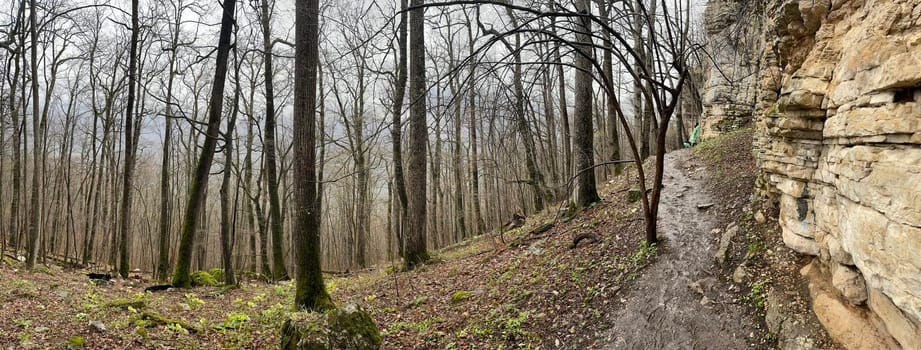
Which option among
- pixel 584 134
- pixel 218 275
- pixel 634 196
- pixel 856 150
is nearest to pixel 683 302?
pixel 856 150

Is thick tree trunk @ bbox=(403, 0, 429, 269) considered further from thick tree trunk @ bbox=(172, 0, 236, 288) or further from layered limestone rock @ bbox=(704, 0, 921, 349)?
layered limestone rock @ bbox=(704, 0, 921, 349)

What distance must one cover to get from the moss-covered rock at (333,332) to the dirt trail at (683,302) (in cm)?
279

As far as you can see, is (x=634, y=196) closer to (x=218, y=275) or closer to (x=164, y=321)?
(x=164, y=321)

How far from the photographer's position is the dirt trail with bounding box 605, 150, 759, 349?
396cm

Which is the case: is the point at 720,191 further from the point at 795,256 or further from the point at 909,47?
the point at 909,47

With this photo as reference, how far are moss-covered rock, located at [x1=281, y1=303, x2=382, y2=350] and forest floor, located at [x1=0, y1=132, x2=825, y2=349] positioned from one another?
551mm

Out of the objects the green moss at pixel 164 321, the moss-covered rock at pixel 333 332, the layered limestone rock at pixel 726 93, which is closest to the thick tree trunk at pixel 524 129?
the moss-covered rock at pixel 333 332

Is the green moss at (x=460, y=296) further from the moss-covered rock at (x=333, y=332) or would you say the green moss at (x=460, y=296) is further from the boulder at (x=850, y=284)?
the boulder at (x=850, y=284)

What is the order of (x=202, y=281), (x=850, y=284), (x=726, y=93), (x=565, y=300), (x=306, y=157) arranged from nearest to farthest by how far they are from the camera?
1. (x=850, y=284)
2. (x=565, y=300)
3. (x=306, y=157)
4. (x=202, y=281)
5. (x=726, y=93)

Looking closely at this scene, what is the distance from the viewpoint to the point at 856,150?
9.00 ft

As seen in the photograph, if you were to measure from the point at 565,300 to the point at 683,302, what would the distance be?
1.36 metres

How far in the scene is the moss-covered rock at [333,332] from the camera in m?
4.54

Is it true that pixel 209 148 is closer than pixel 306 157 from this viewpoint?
No

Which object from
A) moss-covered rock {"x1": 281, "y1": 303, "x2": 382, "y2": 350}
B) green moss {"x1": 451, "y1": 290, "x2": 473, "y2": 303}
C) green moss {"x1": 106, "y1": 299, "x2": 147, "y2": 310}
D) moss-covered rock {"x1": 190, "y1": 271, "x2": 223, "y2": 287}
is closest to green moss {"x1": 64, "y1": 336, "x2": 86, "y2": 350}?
green moss {"x1": 106, "y1": 299, "x2": 147, "y2": 310}
